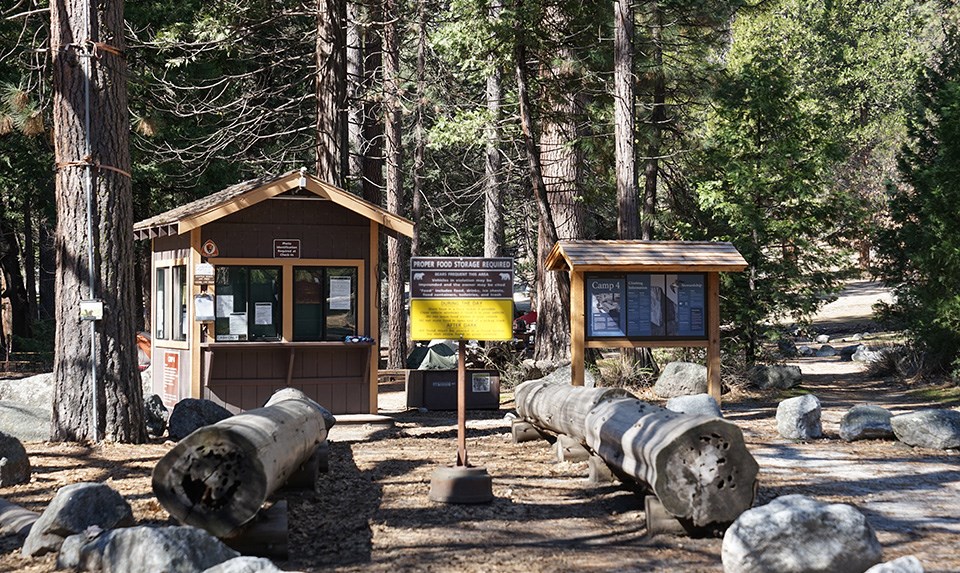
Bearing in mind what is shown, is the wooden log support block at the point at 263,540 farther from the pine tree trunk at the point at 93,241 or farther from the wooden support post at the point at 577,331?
the wooden support post at the point at 577,331

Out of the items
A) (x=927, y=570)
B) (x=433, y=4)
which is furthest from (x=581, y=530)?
(x=433, y=4)

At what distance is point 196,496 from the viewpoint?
7.69m

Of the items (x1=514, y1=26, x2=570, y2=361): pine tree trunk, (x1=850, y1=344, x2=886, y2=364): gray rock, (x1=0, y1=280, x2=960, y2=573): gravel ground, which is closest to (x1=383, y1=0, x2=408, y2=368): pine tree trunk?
(x1=514, y1=26, x2=570, y2=361): pine tree trunk

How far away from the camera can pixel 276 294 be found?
616 inches

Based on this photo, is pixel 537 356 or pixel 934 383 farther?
pixel 537 356

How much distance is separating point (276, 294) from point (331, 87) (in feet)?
16.0

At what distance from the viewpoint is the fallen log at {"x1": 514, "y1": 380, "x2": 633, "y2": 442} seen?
11510mm

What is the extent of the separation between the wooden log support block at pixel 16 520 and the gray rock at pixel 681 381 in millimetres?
12108

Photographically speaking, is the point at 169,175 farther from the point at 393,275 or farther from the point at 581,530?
the point at 581,530

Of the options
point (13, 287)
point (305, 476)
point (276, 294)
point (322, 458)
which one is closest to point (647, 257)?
point (276, 294)

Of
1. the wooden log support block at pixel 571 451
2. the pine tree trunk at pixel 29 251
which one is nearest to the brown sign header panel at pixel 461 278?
the wooden log support block at pixel 571 451

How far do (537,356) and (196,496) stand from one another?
14.6 m

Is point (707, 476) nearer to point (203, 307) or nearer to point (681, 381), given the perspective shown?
point (203, 307)

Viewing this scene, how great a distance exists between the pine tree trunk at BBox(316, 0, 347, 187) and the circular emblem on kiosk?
13.2 feet
